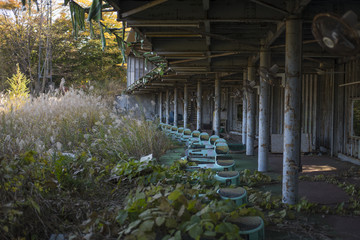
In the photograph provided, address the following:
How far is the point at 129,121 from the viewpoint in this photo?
416 inches

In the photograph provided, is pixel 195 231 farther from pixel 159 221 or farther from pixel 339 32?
pixel 339 32

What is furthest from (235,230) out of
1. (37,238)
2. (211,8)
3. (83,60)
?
(83,60)

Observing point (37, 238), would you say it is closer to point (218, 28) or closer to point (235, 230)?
point (235, 230)

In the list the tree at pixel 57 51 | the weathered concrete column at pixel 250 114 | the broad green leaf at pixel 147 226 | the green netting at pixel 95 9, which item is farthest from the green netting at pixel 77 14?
the tree at pixel 57 51

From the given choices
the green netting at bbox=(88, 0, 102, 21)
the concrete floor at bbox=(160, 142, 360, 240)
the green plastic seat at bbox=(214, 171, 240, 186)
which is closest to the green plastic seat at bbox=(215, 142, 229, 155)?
the concrete floor at bbox=(160, 142, 360, 240)

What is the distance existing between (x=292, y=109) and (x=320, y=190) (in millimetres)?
1947

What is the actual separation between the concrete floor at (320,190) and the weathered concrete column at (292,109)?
446mm

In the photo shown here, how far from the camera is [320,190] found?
21.6 feet

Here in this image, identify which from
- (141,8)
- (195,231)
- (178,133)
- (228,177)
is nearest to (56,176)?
(228,177)

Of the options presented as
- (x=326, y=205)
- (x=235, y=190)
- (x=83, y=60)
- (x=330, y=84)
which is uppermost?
(x=83, y=60)

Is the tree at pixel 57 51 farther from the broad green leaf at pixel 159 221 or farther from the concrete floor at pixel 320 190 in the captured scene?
the broad green leaf at pixel 159 221

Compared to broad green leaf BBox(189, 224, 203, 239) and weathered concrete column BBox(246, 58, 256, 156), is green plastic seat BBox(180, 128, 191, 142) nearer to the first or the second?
weathered concrete column BBox(246, 58, 256, 156)

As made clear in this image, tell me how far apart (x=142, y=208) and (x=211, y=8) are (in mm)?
4310

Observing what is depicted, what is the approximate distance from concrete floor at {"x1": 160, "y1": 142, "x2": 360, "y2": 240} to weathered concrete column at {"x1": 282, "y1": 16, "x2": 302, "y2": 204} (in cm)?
45
